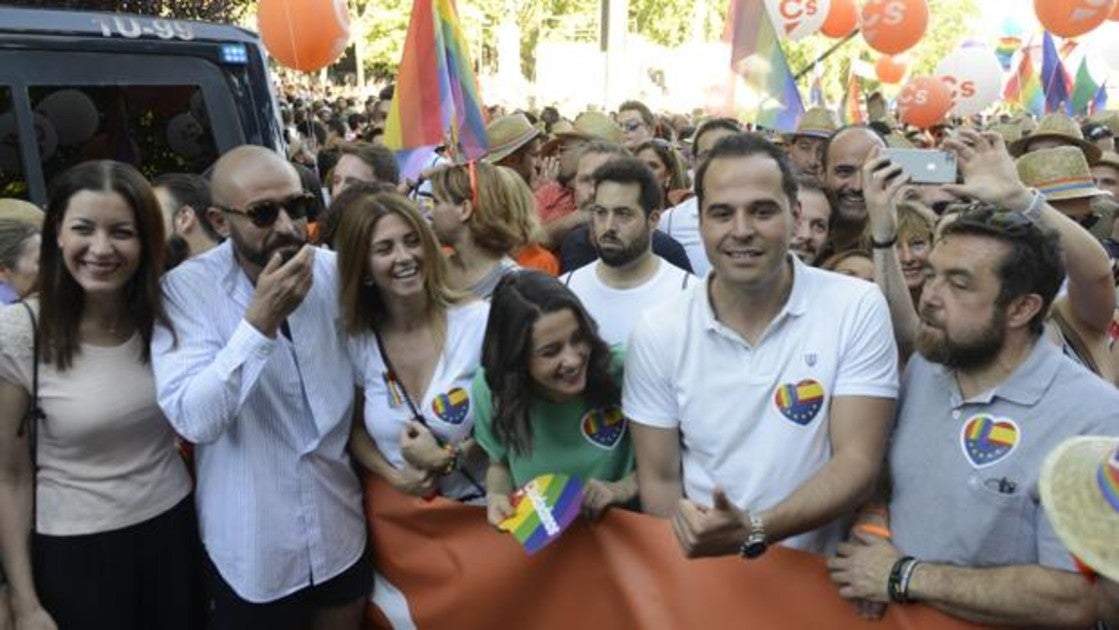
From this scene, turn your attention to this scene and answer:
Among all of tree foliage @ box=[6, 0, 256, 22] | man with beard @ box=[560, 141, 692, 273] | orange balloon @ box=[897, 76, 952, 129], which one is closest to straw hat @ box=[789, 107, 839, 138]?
man with beard @ box=[560, 141, 692, 273]

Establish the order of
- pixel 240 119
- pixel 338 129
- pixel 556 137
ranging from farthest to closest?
pixel 338 129 < pixel 556 137 < pixel 240 119

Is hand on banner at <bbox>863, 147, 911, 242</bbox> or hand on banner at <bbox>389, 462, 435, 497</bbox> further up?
hand on banner at <bbox>863, 147, 911, 242</bbox>

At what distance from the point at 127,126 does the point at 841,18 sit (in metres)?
10.7

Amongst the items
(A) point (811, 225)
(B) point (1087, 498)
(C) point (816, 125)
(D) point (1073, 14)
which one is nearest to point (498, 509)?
(B) point (1087, 498)

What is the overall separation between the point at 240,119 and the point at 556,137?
262 centimetres

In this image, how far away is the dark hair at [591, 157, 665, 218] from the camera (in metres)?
3.69

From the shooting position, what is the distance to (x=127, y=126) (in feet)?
17.2

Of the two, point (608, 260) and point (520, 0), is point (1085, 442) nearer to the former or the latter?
point (608, 260)

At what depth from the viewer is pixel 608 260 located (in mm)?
3537

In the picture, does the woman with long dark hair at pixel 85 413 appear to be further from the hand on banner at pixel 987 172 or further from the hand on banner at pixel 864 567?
the hand on banner at pixel 987 172

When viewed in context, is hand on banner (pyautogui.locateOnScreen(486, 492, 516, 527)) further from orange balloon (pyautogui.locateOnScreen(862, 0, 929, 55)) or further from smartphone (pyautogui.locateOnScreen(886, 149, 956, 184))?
orange balloon (pyautogui.locateOnScreen(862, 0, 929, 55))

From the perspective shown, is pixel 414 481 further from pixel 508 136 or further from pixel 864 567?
pixel 508 136

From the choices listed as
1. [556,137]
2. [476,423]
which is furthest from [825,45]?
[476,423]

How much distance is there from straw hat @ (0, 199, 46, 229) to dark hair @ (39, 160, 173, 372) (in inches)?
37.2
